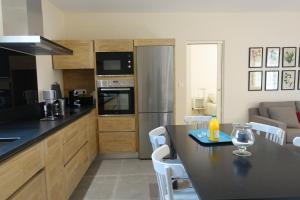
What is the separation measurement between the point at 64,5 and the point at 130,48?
1.28m

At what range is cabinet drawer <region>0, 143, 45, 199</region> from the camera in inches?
54.2

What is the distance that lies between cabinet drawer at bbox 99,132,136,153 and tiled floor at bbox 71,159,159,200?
208 millimetres

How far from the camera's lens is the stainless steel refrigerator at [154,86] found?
12.2ft

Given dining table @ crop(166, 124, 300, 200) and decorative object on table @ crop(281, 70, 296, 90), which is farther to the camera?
decorative object on table @ crop(281, 70, 296, 90)

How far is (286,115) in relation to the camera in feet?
13.3

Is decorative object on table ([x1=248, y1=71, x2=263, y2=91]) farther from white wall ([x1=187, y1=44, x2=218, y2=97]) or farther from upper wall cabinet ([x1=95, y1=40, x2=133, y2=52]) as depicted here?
white wall ([x1=187, y1=44, x2=218, y2=97])

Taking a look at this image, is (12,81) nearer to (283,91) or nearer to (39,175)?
(39,175)

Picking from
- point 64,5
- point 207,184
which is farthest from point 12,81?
point 207,184

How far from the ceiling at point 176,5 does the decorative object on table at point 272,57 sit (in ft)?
2.38

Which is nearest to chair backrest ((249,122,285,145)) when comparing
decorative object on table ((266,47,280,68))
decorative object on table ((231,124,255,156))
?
decorative object on table ((231,124,255,156))

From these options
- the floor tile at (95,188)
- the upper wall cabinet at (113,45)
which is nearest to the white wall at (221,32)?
the upper wall cabinet at (113,45)

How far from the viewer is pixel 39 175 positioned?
1.85m

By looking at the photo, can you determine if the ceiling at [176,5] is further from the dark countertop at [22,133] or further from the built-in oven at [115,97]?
the dark countertop at [22,133]

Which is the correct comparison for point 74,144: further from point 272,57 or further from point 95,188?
point 272,57
